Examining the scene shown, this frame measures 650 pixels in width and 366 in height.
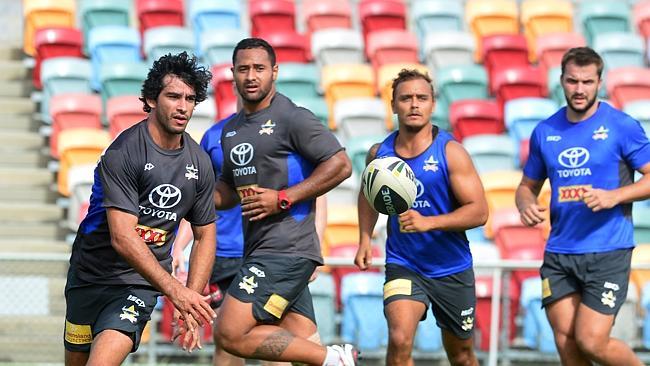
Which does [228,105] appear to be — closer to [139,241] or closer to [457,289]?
[457,289]

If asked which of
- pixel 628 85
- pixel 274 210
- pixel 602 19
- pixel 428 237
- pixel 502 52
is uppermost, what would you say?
pixel 602 19

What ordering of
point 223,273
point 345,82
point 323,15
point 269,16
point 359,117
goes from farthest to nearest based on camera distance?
point 323,15 → point 269,16 → point 345,82 → point 359,117 → point 223,273

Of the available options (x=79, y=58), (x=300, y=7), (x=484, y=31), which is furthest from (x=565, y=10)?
(x=79, y=58)

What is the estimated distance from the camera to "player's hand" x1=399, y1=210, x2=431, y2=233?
6.96 m

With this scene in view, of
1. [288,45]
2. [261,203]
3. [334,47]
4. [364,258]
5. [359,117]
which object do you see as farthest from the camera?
[334,47]

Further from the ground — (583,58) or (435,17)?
(435,17)

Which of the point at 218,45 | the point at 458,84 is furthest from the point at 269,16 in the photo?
the point at 458,84

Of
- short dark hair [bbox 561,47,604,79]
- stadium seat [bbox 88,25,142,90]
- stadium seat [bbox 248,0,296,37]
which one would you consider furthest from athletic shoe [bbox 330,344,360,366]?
stadium seat [bbox 248,0,296,37]

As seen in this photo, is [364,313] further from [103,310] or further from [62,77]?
[62,77]

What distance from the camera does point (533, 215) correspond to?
289 inches

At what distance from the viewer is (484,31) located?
47.0 feet

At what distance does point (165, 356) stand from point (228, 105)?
3392 millimetres

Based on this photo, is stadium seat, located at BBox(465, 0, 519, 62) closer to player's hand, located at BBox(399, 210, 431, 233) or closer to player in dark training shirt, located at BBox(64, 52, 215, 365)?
player's hand, located at BBox(399, 210, 431, 233)

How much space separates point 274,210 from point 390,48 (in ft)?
23.4
